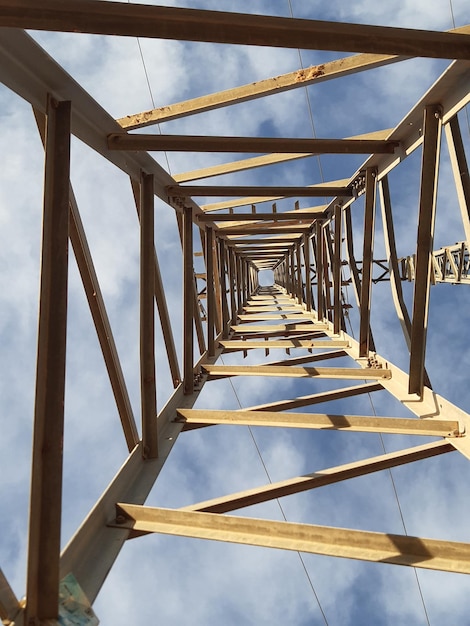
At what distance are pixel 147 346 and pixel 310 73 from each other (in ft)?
10.2

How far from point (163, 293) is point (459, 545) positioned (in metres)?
3.44

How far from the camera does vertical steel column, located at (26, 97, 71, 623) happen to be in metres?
2.35

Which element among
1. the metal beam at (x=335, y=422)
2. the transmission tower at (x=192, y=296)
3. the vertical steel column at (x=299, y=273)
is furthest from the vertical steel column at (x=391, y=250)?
the vertical steel column at (x=299, y=273)

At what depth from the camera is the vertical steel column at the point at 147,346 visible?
412 centimetres

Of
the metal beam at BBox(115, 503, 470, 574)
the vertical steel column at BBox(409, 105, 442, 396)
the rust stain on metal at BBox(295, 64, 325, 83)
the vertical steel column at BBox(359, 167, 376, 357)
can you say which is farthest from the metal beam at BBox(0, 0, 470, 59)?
the vertical steel column at BBox(359, 167, 376, 357)

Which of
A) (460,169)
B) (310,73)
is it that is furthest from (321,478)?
(310,73)

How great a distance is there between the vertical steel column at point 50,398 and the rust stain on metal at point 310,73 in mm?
2924

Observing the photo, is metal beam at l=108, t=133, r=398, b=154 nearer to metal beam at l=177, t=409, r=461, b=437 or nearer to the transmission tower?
the transmission tower

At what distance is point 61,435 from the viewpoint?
252 centimetres

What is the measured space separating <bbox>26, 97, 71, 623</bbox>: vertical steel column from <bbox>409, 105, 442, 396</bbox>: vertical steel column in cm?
284

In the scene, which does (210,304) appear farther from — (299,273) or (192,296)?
(299,273)

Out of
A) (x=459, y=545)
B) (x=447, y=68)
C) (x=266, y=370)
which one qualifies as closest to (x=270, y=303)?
(x=266, y=370)

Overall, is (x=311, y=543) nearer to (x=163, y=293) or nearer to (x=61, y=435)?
(x=61, y=435)

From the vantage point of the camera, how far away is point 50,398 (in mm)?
2521
